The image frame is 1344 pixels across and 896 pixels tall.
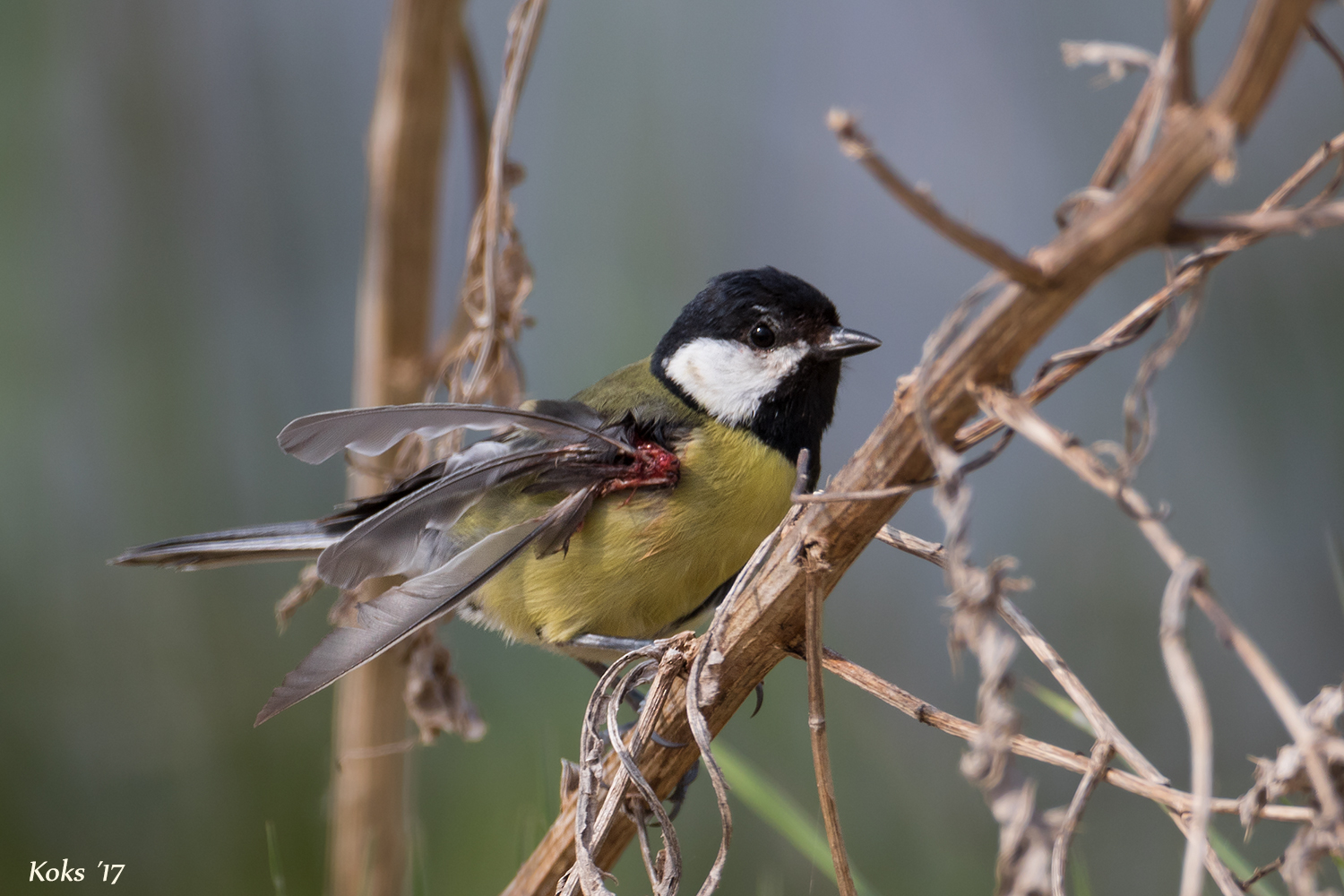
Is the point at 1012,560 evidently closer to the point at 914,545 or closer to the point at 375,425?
the point at 914,545

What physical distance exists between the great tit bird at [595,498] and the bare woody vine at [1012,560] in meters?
0.21

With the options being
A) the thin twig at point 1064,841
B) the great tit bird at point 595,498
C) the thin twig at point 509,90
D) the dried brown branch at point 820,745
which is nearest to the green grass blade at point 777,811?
the great tit bird at point 595,498

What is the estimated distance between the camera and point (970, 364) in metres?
0.42

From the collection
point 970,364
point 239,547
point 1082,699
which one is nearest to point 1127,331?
point 970,364

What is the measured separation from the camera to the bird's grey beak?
44.6 inches

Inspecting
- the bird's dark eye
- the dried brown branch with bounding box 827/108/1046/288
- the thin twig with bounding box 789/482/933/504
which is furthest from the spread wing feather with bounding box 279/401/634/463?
the bird's dark eye

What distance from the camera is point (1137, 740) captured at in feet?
7.64

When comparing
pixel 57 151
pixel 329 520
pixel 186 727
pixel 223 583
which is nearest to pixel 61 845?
pixel 186 727

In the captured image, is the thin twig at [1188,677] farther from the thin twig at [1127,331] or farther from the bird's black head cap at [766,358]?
the bird's black head cap at [766,358]

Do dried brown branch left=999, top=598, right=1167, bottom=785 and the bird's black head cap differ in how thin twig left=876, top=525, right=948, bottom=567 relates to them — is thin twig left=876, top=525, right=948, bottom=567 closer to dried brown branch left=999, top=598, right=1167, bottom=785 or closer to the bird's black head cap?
dried brown branch left=999, top=598, right=1167, bottom=785

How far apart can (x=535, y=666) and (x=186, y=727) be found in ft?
2.53

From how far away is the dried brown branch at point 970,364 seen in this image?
1.10ft

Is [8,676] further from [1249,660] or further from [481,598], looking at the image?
[1249,660]

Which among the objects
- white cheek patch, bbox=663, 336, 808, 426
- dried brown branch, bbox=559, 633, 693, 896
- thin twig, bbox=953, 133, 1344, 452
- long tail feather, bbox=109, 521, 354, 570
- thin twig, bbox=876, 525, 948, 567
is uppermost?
thin twig, bbox=953, 133, 1344, 452
